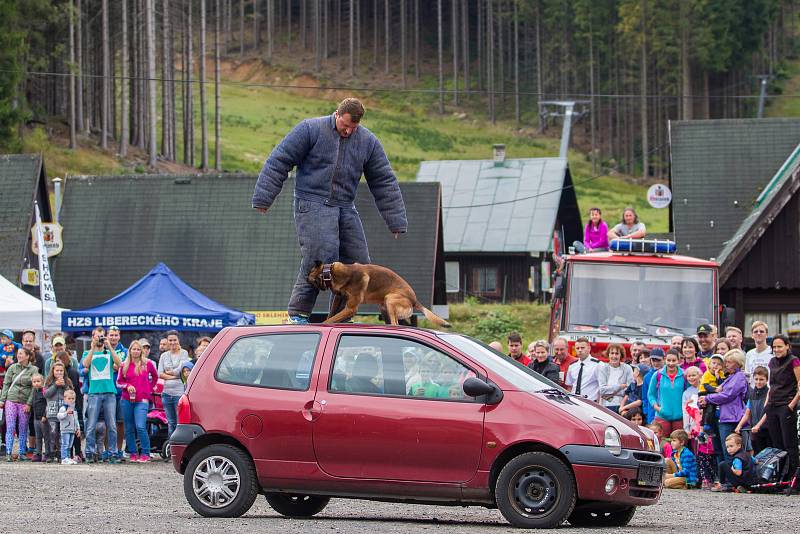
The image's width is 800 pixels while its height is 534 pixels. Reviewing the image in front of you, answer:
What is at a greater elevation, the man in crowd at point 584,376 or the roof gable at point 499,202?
the roof gable at point 499,202

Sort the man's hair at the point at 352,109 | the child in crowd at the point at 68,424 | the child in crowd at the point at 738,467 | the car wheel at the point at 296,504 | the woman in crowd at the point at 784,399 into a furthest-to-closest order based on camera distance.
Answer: the child in crowd at the point at 68,424
the child in crowd at the point at 738,467
the woman in crowd at the point at 784,399
the car wheel at the point at 296,504
the man's hair at the point at 352,109

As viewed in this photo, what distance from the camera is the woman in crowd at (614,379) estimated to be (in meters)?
17.9

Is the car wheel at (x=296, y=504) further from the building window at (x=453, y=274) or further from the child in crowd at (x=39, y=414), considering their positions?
the building window at (x=453, y=274)

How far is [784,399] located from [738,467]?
41.4 inches

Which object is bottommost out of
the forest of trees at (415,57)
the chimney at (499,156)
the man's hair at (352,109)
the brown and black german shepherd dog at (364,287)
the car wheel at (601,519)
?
the car wheel at (601,519)

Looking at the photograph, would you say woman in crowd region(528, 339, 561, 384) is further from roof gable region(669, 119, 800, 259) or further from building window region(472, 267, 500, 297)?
building window region(472, 267, 500, 297)

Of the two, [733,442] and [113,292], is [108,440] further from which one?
[113,292]

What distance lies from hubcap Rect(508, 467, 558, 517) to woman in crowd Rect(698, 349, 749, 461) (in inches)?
227

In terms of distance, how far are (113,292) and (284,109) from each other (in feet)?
242

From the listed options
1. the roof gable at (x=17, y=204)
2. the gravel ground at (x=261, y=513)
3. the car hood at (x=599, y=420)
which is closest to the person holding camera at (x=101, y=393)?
the gravel ground at (x=261, y=513)

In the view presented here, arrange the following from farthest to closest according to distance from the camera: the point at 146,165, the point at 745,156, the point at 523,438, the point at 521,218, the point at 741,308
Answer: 1. the point at 146,165
2. the point at 521,218
3. the point at 745,156
4. the point at 741,308
5. the point at 523,438

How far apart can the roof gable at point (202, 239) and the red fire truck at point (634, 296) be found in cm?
1610

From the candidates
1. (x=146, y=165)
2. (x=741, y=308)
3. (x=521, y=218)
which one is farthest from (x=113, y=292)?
(x=146, y=165)

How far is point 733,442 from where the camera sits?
15.8m
